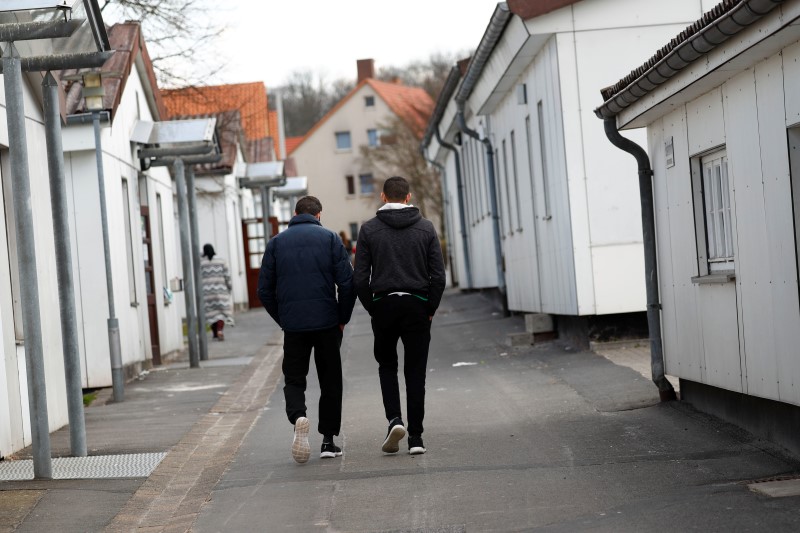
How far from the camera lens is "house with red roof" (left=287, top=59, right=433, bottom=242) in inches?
3233

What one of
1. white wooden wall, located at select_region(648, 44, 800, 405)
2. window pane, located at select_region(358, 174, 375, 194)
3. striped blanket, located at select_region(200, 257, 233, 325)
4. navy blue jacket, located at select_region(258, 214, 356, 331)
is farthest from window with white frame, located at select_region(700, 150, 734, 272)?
window pane, located at select_region(358, 174, 375, 194)

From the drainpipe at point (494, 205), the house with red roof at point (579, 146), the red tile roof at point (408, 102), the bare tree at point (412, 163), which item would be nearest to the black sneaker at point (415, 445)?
the house with red roof at point (579, 146)

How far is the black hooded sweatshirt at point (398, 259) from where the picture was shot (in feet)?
30.5

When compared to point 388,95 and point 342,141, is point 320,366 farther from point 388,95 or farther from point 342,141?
point 342,141

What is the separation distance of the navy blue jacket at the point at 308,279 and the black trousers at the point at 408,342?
0.30 meters

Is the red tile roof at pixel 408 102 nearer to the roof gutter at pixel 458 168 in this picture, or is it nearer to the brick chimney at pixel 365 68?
the brick chimney at pixel 365 68

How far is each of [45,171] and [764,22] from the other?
753 centimetres

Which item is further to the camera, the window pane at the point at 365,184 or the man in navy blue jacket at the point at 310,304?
the window pane at the point at 365,184

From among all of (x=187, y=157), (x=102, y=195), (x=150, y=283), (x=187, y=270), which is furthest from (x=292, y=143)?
(x=102, y=195)

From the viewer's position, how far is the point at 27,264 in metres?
8.98

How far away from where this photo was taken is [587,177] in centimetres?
1609

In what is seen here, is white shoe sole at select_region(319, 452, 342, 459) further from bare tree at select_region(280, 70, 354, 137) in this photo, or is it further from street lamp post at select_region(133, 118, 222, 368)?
bare tree at select_region(280, 70, 354, 137)

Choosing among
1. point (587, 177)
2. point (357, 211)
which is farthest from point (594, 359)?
point (357, 211)

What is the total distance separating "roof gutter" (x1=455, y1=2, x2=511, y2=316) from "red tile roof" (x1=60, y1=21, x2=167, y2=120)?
4.77m
